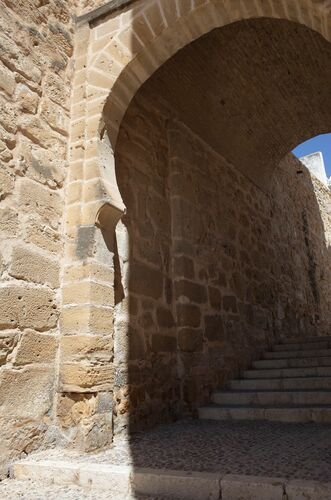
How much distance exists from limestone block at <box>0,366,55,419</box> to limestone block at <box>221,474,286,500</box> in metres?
1.35

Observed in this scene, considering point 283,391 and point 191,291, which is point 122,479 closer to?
point 191,291

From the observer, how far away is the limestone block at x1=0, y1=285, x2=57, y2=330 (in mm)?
2676

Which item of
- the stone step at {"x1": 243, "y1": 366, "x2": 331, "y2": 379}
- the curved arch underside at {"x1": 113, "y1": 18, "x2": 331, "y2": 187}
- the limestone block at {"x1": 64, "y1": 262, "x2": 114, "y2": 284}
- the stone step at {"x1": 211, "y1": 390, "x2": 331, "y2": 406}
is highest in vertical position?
the curved arch underside at {"x1": 113, "y1": 18, "x2": 331, "y2": 187}

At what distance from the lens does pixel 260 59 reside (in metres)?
5.10

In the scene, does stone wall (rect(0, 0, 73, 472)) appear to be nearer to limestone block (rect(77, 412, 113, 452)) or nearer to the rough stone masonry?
the rough stone masonry

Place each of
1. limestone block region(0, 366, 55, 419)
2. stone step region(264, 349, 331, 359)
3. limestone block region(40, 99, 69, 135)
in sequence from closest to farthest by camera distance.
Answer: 1. limestone block region(0, 366, 55, 419)
2. limestone block region(40, 99, 69, 135)
3. stone step region(264, 349, 331, 359)

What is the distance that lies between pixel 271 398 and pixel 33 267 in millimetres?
2889

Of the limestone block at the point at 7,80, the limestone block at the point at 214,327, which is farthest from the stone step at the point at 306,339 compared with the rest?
the limestone block at the point at 7,80

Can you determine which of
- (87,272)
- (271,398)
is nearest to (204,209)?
(271,398)

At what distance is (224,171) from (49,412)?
4356 millimetres

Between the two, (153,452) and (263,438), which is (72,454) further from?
(263,438)

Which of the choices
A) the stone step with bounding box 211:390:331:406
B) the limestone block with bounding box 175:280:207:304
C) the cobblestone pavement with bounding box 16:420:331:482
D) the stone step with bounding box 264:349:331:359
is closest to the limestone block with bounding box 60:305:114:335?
the cobblestone pavement with bounding box 16:420:331:482

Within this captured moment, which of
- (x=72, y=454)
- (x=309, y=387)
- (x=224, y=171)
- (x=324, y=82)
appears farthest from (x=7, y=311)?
(x=324, y=82)

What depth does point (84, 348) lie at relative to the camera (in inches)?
116
